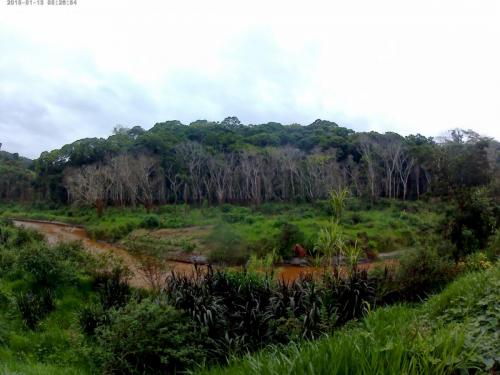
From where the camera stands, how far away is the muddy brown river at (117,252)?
9727mm

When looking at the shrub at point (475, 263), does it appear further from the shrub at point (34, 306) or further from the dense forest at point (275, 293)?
the shrub at point (34, 306)

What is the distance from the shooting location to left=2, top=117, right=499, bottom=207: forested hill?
3688 cm

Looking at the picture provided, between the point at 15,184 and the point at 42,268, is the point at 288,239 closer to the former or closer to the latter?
the point at 42,268

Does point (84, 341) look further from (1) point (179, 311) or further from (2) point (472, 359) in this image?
(2) point (472, 359)

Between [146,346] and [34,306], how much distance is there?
12.7ft

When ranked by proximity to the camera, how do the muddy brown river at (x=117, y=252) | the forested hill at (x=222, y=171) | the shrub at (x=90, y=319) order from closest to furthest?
1. the shrub at (x=90, y=319)
2. the muddy brown river at (x=117, y=252)
3. the forested hill at (x=222, y=171)

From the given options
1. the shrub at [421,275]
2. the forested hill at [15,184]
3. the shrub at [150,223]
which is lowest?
the shrub at [421,275]

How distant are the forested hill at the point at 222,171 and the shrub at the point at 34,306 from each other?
93.3 feet

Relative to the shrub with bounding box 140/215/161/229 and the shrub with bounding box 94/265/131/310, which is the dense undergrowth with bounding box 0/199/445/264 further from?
the shrub with bounding box 94/265/131/310

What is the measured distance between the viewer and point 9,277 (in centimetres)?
895

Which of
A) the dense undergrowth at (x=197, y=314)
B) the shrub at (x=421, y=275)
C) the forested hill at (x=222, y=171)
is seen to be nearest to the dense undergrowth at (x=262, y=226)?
the shrub at (x=421, y=275)

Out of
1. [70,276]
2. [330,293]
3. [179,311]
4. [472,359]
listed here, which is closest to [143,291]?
[70,276]

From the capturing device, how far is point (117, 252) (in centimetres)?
1219

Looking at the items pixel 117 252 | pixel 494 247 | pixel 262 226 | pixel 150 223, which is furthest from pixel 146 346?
pixel 150 223
